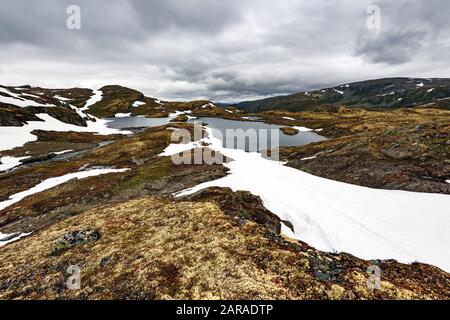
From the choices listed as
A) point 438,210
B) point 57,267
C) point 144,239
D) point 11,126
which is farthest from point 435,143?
point 11,126

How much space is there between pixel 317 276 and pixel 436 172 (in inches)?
2011

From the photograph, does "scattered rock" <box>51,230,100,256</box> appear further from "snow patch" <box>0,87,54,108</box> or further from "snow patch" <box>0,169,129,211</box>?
"snow patch" <box>0,87,54,108</box>

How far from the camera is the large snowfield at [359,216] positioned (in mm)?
31578

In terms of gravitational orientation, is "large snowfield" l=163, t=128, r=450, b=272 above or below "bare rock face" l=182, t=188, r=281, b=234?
below

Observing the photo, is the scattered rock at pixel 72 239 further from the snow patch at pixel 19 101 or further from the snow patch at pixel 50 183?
the snow patch at pixel 19 101

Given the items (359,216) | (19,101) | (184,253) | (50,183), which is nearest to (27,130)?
(19,101)

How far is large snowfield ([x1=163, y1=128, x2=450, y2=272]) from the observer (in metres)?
31.6

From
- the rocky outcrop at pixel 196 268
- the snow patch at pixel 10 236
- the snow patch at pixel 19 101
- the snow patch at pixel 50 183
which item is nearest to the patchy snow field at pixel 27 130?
the snow patch at pixel 19 101

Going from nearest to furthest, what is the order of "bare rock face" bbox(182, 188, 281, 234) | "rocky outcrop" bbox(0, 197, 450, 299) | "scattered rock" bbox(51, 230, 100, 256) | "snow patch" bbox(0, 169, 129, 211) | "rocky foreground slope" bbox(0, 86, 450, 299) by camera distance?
1. "rocky outcrop" bbox(0, 197, 450, 299)
2. "rocky foreground slope" bbox(0, 86, 450, 299)
3. "scattered rock" bbox(51, 230, 100, 256)
4. "bare rock face" bbox(182, 188, 281, 234)
5. "snow patch" bbox(0, 169, 129, 211)

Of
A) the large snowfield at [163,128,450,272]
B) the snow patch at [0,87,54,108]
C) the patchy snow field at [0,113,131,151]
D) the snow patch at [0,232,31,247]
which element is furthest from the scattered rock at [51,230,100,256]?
the snow patch at [0,87,54,108]

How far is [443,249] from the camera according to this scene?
103ft

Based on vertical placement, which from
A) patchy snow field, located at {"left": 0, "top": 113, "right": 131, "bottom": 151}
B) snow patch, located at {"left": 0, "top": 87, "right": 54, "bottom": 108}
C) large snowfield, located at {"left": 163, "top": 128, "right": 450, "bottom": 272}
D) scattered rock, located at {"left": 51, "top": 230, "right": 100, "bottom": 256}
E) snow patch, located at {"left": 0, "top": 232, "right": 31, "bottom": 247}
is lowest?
snow patch, located at {"left": 0, "top": 232, "right": 31, "bottom": 247}

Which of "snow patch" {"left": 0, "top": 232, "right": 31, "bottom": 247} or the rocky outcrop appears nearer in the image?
the rocky outcrop

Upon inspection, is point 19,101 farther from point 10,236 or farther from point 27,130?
point 10,236
